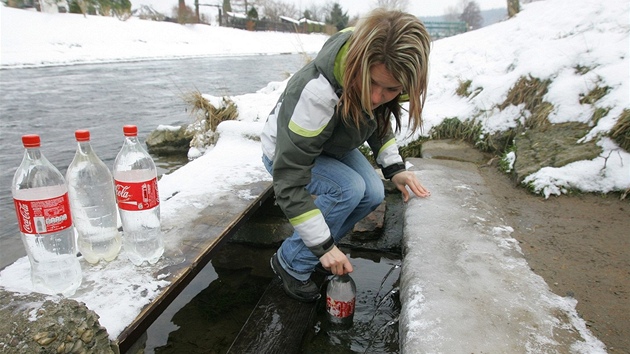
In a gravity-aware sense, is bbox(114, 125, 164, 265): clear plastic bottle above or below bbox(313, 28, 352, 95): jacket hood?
below

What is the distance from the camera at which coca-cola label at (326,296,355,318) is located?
2123 mm

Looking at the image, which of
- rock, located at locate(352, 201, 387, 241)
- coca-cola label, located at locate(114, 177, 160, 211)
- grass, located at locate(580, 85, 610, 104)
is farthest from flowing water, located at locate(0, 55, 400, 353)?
grass, located at locate(580, 85, 610, 104)

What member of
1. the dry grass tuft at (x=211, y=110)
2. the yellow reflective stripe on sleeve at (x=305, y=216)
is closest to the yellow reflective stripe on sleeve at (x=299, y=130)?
the yellow reflective stripe on sleeve at (x=305, y=216)

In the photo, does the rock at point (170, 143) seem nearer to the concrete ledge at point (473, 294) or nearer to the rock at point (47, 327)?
the concrete ledge at point (473, 294)

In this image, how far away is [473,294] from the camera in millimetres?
1657

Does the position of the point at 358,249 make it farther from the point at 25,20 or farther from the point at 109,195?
the point at 25,20

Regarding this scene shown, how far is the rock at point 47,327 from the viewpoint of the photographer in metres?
1.09

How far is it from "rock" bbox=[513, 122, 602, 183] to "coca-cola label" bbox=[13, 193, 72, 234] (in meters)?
2.85

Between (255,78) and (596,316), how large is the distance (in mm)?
11895

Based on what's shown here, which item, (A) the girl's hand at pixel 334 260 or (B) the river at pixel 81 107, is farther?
(B) the river at pixel 81 107

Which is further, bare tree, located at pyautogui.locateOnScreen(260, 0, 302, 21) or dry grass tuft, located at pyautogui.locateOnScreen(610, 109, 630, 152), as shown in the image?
bare tree, located at pyautogui.locateOnScreen(260, 0, 302, 21)

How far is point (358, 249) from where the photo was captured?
3.08 metres

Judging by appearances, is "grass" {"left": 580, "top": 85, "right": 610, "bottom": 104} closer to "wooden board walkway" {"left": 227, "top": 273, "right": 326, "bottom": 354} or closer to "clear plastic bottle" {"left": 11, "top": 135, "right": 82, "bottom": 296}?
"wooden board walkway" {"left": 227, "top": 273, "right": 326, "bottom": 354}

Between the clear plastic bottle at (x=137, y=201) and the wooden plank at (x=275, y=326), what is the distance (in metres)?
0.58
